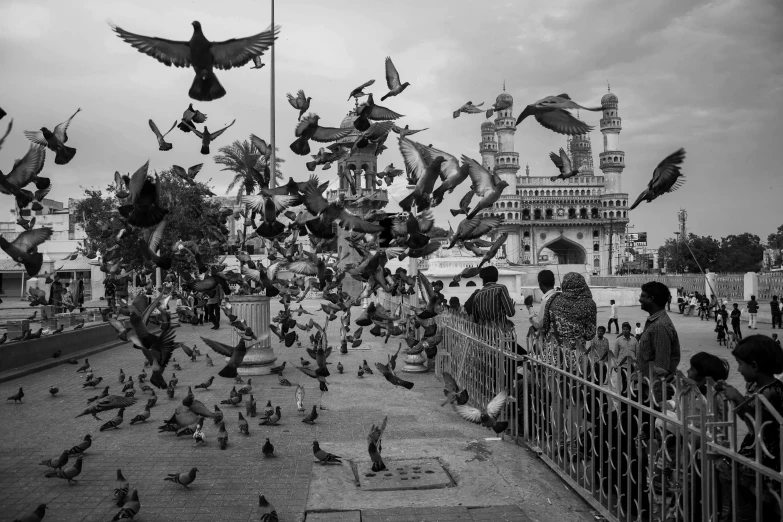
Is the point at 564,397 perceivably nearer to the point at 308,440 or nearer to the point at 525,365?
the point at 525,365

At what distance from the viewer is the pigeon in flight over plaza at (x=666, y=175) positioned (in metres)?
4.03

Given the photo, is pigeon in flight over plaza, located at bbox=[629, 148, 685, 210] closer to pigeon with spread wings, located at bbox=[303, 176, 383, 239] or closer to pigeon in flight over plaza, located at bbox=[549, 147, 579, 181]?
pigeon in flight over plaza, located at bbox=[549, 147, 579, 181]

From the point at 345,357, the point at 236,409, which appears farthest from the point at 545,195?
the point at 236,409

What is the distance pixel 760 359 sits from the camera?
2840mm

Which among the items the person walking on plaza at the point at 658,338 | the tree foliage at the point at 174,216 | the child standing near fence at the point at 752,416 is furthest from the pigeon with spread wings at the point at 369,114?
the tree foliage at the point at 174,216

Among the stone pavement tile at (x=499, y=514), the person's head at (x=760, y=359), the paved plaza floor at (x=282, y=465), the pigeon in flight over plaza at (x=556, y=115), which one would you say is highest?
the pigeon in flight over plaza at (x=556, y=115)

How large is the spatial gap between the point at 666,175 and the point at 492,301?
119 inches

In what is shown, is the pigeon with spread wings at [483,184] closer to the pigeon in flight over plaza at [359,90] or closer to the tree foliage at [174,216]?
the pigeon in flight over plaza at [359,90]

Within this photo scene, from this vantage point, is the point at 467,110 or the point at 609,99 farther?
the point at 609,99

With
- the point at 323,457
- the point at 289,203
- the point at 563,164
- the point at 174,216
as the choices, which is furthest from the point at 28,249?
the point at 174,216

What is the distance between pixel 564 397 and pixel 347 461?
1.94 meters

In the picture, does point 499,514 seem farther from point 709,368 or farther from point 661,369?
point 709,368

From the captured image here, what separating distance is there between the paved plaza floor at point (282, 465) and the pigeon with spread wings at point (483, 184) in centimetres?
228

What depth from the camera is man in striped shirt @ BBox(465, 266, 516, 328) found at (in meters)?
6.77
